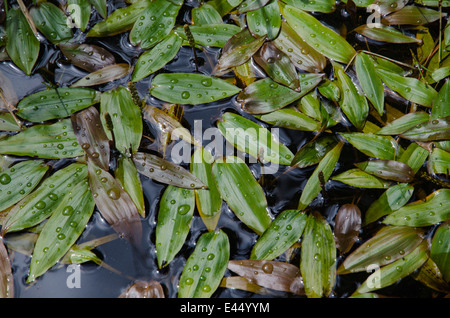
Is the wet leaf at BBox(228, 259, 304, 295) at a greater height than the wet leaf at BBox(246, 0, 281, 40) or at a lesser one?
lesser

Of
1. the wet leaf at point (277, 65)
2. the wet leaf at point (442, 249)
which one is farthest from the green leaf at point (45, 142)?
the wet leaf at point (442, 249)

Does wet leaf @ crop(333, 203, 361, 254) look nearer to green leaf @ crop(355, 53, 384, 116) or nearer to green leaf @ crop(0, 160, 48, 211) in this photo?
green leaf @ crop(355, 53, 384, 116)

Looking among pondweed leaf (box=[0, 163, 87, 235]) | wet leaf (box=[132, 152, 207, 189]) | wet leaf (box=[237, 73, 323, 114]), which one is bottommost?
pondweed leaf (box=[0, 163, 87, 235])

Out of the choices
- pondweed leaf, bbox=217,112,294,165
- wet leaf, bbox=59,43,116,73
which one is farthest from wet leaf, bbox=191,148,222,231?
wet leaf, bbox=59,43,116,73

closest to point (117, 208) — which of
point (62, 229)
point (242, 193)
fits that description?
point (62, 229)

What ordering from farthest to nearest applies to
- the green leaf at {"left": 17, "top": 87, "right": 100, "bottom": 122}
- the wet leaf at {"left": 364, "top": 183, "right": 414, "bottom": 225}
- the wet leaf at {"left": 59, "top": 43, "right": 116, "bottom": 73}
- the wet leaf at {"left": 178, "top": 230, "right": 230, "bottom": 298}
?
the wet leaf at {"left": 59, "top": 43, "right": 116, "bottom": 73} → the green leaf at {"left": 17, "top": 87, "right": 100, "bottom": 122} → the wet leaf at {"left": 364, "top": 183, "right": 414, "bottom": 225} → the wet leaf at {"left": 178, "top": 230, "right": 230, "bottom": 298}
